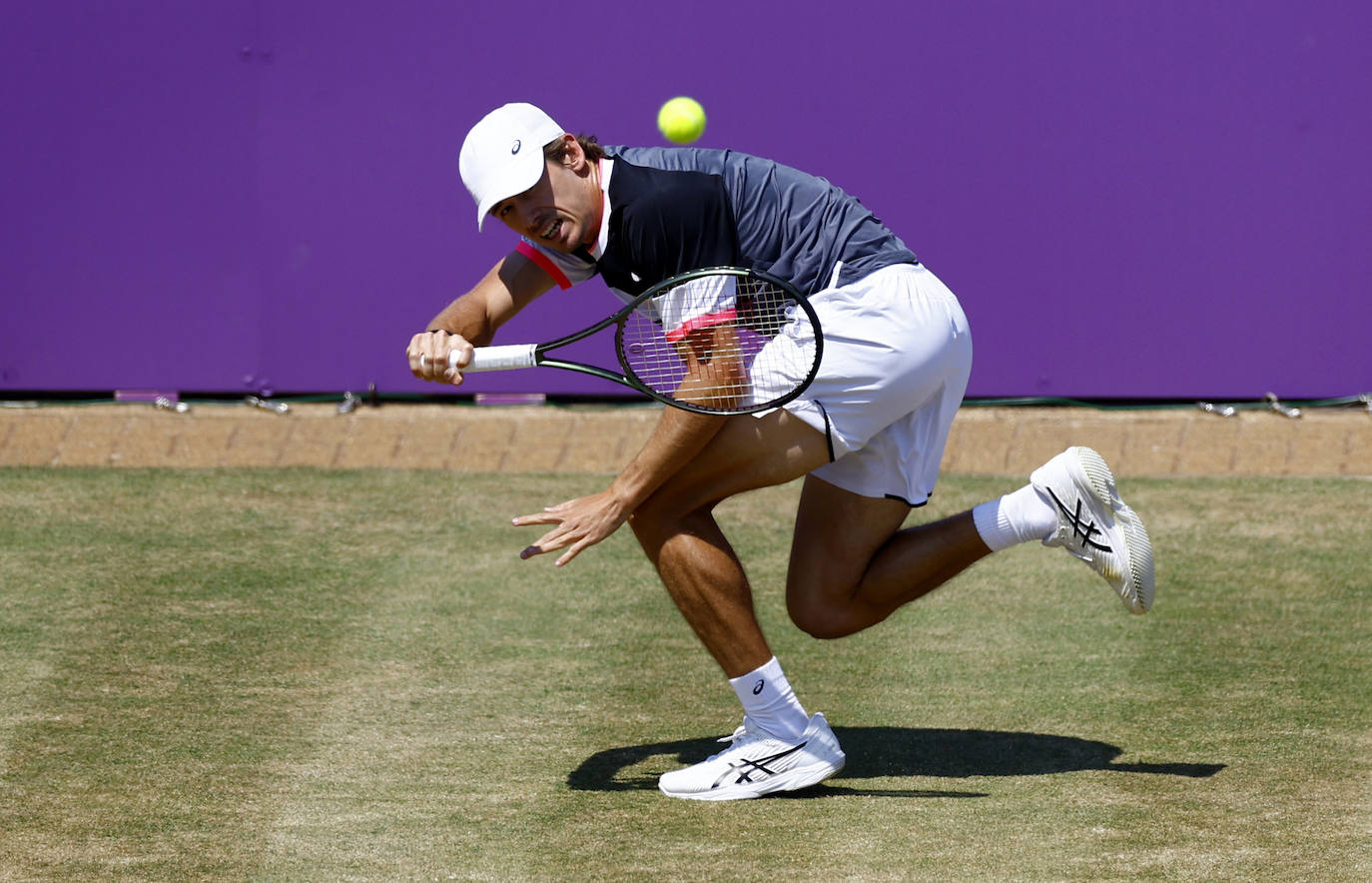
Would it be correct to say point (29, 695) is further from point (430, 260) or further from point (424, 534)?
point (430, 260)

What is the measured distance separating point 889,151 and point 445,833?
15.3 feet

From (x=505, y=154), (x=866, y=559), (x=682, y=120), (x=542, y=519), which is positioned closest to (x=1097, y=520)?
(x=866, y=559)

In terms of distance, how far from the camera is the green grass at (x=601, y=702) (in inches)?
141

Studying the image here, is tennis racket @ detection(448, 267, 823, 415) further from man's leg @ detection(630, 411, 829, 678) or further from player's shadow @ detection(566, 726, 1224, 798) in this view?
player's shadow @ detection(566, 726, 1224, 798)

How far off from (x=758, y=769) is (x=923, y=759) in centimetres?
47

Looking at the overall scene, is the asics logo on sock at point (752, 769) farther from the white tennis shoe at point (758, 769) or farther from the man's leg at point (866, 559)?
the man's leg at point (866, 559)

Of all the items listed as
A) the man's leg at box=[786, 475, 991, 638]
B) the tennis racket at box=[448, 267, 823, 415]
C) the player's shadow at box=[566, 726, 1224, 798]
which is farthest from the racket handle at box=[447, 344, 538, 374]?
the player's shadow at box=[566, 726, 1224, 798]

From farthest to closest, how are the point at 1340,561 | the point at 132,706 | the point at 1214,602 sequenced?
the point at 1340,561 → the point at 1214,602 → the point at 132,706

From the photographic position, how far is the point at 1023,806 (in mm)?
3828

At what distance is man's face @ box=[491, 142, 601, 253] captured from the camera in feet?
12.9

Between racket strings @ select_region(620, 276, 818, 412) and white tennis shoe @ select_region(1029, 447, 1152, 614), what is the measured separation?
0.70 metres

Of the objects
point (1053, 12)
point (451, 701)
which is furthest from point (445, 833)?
point (1053, 12)

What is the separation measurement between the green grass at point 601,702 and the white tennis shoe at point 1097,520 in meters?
0.42

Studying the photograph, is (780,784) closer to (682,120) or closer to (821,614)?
(821,614)
